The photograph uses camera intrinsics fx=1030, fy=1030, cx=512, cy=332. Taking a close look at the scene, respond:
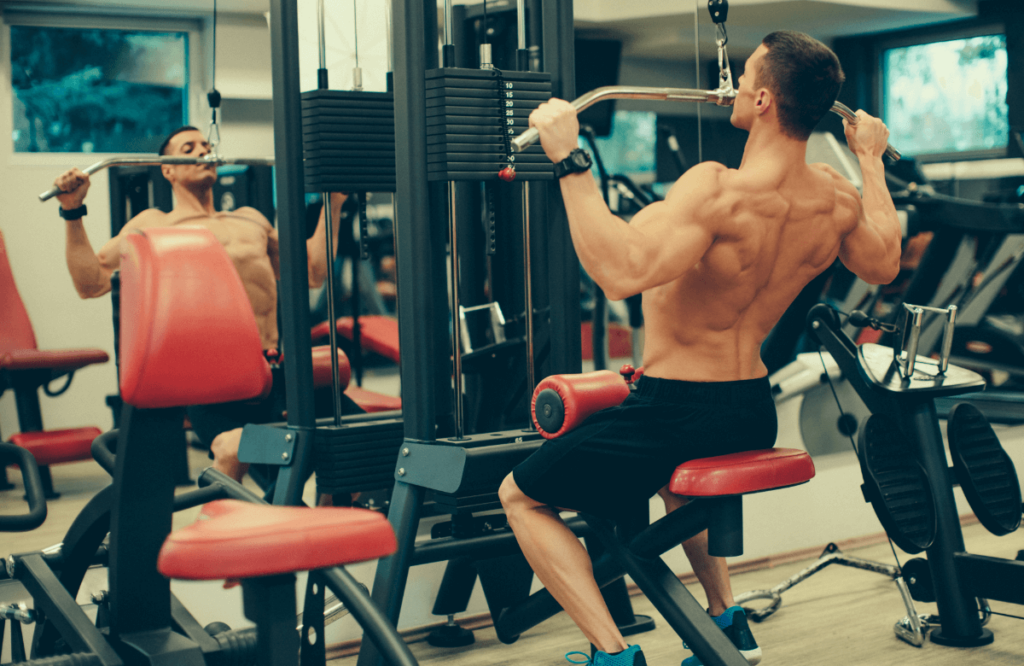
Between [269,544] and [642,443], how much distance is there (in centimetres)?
95

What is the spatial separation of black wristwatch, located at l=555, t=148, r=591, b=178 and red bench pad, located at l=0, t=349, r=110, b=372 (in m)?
1.54

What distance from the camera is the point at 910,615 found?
2934mm

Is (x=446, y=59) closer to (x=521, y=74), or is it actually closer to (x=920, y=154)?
(x=521, y=74)

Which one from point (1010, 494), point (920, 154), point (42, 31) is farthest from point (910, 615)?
point (42, 31)

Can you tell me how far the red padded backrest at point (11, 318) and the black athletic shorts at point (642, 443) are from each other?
59.3 inches

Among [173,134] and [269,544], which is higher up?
[173,134]

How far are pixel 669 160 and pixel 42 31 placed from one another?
2193mm

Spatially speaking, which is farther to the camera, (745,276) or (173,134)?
(173,134)

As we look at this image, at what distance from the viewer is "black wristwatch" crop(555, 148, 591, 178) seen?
2057mm

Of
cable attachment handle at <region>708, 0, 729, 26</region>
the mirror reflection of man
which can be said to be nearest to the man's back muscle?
cable attachment handle at <region>708, 0, 729, 26</region>

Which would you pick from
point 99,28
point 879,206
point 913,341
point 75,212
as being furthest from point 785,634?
point 99,28

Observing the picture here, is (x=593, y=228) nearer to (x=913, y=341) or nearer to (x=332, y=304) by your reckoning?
(x=332, y=304)

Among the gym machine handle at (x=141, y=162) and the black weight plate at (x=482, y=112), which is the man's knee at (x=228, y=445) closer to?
the gym machine handle at (x=141, y=162)

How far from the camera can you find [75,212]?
9.30 feet
